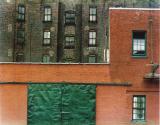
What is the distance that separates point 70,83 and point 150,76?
4590 mm

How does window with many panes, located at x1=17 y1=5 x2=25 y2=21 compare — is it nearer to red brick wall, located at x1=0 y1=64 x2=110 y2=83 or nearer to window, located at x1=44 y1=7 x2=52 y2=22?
window, located at x1=44 y1=7 x2=52 y2=22

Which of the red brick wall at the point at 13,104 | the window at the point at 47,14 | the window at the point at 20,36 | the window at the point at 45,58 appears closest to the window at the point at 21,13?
the window at the point at 20,36

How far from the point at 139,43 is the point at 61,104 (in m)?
5.78

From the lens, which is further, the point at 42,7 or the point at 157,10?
the point at 42,7

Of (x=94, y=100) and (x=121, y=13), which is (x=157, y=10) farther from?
(x=94, y=100)

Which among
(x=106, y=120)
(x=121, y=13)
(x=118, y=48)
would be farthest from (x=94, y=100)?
(x=121, y=13)

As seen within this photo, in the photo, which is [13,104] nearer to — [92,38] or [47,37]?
[47,37]

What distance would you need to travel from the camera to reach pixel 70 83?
3109cm

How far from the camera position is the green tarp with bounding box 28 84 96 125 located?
1216 inches

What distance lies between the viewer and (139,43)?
104ft

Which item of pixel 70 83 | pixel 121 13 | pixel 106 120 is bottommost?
pixel 106 120

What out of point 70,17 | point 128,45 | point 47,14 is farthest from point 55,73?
point 47,14

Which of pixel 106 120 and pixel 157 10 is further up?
pixel 157 10

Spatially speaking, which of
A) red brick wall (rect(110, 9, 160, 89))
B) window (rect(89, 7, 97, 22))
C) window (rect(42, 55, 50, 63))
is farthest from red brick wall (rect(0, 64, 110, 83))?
window (rect(89, 7, 97, 22))
